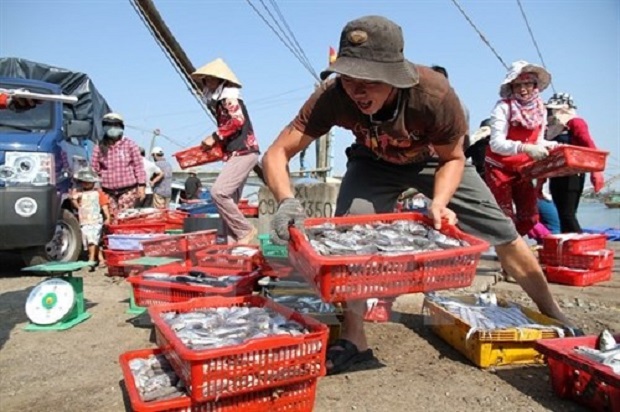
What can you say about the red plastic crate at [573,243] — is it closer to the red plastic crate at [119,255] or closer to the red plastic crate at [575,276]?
the red plastic crate at [575,276]

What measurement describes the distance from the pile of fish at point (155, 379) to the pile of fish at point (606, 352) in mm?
1996

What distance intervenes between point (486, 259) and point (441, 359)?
4.21 m

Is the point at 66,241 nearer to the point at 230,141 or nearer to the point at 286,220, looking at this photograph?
the point at 230,141

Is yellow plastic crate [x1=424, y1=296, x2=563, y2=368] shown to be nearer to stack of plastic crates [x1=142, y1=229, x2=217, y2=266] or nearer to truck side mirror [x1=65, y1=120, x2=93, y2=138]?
stack of plastic crates [x1=142, y1=229, x2=217, y2=266]

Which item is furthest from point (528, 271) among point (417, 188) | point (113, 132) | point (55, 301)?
point (113, 132)

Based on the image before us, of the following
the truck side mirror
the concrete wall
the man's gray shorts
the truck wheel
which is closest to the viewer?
the man's gray shorts

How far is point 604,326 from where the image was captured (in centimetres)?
420

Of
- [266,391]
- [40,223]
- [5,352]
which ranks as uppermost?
[40,223]

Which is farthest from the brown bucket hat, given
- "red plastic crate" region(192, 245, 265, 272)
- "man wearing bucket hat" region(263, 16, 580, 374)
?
"red plastic crate" region(192, 245, 265, 272)

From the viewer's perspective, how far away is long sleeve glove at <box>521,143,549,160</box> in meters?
5.18

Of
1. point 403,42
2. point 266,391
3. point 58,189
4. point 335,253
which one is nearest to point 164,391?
point 266,391

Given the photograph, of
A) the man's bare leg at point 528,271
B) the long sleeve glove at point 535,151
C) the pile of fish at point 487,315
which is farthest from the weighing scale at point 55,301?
the long sleeve glove at point 535,151

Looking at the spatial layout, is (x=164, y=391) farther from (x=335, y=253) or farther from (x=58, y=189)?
(x=58, y=189)

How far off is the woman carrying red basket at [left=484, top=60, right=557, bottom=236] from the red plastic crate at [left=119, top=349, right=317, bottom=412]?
375cm
